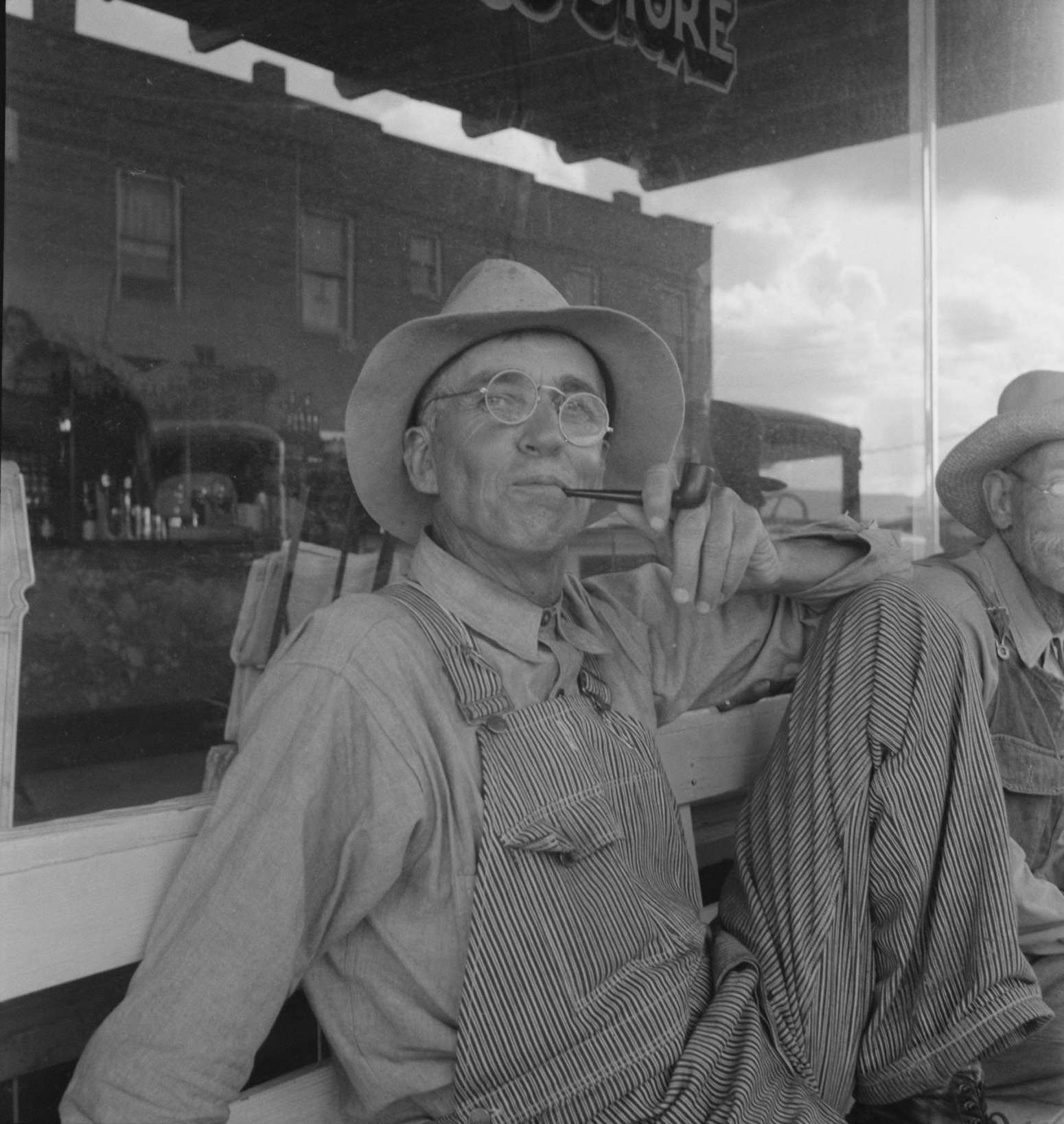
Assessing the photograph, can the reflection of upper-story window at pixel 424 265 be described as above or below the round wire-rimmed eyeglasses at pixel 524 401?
above

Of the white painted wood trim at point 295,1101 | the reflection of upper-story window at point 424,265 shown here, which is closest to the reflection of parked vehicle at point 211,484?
the reflection of upper-story window at point 424,265

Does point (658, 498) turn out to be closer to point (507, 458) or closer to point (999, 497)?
point (507, 458)

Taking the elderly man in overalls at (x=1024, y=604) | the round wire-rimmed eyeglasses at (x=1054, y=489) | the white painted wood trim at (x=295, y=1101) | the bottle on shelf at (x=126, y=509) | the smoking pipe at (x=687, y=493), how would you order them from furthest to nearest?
the bottle on shelf at (x=126, y=509)
the round wire-rimmed eyeglasses at (x=1054, y=489)
the elderly man in overalls at (x=1024, y=604)
the smoking pipe at (x=687, y=493)
the white painted wood trim at (x=295, y=1101)

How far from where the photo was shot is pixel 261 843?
1.25 metres

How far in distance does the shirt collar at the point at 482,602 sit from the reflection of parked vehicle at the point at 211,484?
2.87 feet

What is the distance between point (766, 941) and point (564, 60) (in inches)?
84.3

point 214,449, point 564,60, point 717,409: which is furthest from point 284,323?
point 717,409

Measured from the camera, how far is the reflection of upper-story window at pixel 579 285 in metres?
2.97

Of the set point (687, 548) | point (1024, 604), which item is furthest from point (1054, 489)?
point (687, 548)

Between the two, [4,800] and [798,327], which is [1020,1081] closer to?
[4,800]

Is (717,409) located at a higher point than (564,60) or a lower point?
lower

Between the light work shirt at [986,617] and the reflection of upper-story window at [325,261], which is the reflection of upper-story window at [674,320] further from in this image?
the light work shirt at [986,617]

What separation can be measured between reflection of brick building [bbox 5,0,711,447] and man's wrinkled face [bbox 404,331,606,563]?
925 millimetres

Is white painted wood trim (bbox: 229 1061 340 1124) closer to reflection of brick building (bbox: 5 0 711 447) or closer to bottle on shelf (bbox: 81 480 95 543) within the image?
bottle on shelf (bbox: 81 480 95 543)
